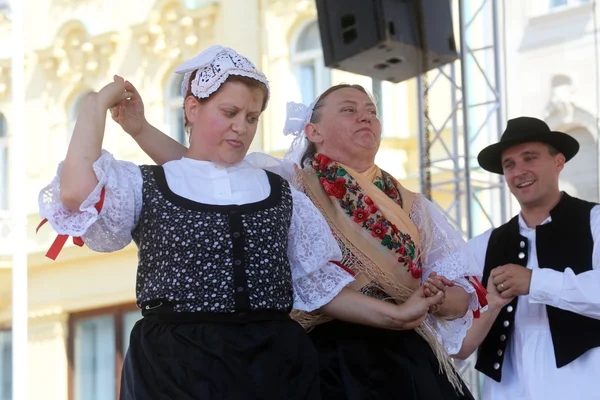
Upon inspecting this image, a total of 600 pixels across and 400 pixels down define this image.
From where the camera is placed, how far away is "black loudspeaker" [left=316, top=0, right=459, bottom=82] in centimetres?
616

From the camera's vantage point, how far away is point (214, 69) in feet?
8.46

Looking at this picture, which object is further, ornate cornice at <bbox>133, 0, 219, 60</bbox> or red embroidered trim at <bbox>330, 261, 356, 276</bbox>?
ornate cornice at <bbox>133, 0, 219, 60</bbox>

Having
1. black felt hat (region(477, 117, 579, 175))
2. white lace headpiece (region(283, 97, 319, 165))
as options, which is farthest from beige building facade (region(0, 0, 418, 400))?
white lace headpiece (region(283, 97, 319, 165))

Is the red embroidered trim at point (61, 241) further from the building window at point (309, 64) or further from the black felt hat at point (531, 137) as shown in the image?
the building window at point (309, 64)

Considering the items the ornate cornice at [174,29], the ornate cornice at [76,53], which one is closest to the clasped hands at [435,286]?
the ornate cornice at [174,29]

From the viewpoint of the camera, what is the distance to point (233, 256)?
7.97ft

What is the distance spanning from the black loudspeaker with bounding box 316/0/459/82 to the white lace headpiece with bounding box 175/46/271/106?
11.6ft

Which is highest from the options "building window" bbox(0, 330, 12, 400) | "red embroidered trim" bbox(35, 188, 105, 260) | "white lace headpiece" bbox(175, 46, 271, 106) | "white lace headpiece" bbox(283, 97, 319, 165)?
"white lace headpiece" bbox(175, 46, 271, 106)

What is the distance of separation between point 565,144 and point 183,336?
7.00 ft

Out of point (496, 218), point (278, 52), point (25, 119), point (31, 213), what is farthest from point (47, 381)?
point (496, 218)

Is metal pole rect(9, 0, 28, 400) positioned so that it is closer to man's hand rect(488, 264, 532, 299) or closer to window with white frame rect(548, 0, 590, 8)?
window with white frame rect(548, 0, 590, 8)

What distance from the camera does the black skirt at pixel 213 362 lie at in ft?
7.82

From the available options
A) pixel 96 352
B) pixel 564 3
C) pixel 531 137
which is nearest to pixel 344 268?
pixel 531 137

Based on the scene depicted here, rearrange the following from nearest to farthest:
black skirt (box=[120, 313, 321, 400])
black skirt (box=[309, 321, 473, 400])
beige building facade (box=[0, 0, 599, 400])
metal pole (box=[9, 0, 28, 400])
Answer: black skirt (box=[120, 313, 321, 400])
black skirt (box=[309, 321, 473, 400])
metal pole (box=[9, 0, 28, 400])
beige building facade (box=[0, 0, 599, 400])
